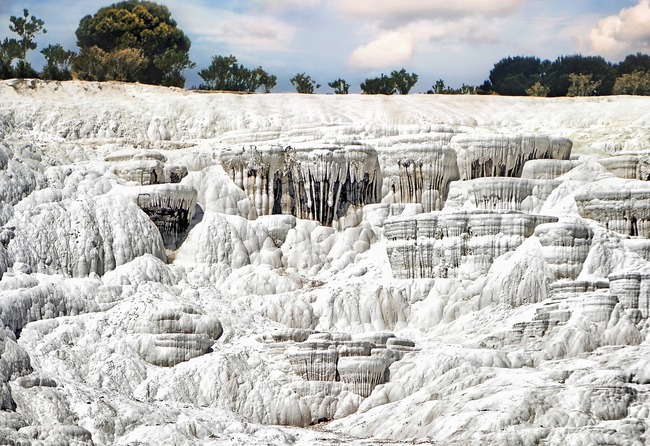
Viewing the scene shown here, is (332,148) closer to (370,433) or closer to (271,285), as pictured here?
(271,285)

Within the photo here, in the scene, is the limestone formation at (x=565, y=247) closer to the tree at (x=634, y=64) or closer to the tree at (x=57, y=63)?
the tree at (x=57, y=63)

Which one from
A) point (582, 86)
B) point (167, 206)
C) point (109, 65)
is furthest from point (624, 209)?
point (582, 86)

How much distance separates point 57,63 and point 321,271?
20619 millimetres

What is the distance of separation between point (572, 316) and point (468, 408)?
6.96m

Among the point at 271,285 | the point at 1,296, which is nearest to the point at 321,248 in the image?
the point at 271,285

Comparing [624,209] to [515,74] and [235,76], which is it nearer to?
[235,76]

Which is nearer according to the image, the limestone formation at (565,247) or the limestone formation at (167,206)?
the limestone formation at (565,247)

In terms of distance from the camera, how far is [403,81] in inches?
2953

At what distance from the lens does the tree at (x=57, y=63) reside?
213ft

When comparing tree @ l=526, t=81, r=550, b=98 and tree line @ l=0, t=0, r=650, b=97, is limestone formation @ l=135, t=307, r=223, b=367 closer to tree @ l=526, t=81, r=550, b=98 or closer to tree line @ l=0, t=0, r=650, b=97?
tree line @ l=0, t=0, r=650, b=97

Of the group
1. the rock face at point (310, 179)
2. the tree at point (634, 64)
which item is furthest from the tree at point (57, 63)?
the tree at point (634, 64)

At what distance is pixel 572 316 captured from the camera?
150 feet

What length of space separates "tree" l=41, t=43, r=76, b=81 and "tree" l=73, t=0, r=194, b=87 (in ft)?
3.59

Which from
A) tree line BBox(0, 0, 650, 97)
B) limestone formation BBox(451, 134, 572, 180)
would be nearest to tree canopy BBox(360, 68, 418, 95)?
tree line BBox(0, 0, 650, 97)
